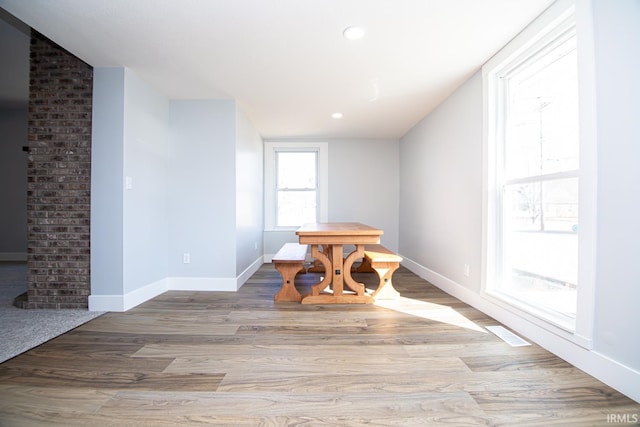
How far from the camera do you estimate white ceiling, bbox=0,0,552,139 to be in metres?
1.70

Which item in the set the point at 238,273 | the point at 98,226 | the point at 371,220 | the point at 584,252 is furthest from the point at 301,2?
the point at 371,220

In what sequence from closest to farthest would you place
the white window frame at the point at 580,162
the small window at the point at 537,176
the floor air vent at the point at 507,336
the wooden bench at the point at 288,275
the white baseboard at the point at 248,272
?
the white window frame at the point at 580,162 → the small window at the point at 537,176 → the floor air vent at the point at 507,336 → the wooden bench at the point at 288,275 → the white baseboard at the point at 248,272

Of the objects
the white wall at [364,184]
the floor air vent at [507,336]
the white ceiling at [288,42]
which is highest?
the white ceiling at [288,42]

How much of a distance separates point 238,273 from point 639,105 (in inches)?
134

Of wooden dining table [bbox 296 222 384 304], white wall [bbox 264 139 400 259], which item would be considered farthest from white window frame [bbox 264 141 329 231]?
wooden dining table [bbox 296 222 384 304]

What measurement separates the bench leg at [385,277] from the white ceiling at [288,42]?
73.2 inches

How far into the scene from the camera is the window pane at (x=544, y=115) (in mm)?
1693

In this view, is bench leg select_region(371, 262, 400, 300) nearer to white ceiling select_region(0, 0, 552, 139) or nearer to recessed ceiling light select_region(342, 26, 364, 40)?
white ceiling select_region(0, 0, 552, 139)

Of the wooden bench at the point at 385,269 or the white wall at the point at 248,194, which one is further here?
the white wall at the point at 248,194

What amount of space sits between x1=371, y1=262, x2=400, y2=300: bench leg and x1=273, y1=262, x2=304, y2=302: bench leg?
0.79 m

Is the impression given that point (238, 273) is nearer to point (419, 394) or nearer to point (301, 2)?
point (419, 394)

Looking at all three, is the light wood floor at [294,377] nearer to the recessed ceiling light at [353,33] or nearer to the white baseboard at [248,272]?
the white baseboard at [248,272]

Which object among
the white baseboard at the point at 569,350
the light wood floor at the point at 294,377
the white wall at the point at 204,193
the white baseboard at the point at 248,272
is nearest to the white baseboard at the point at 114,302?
the light wood floor at the point at 294,377

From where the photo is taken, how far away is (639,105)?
1252 mm
